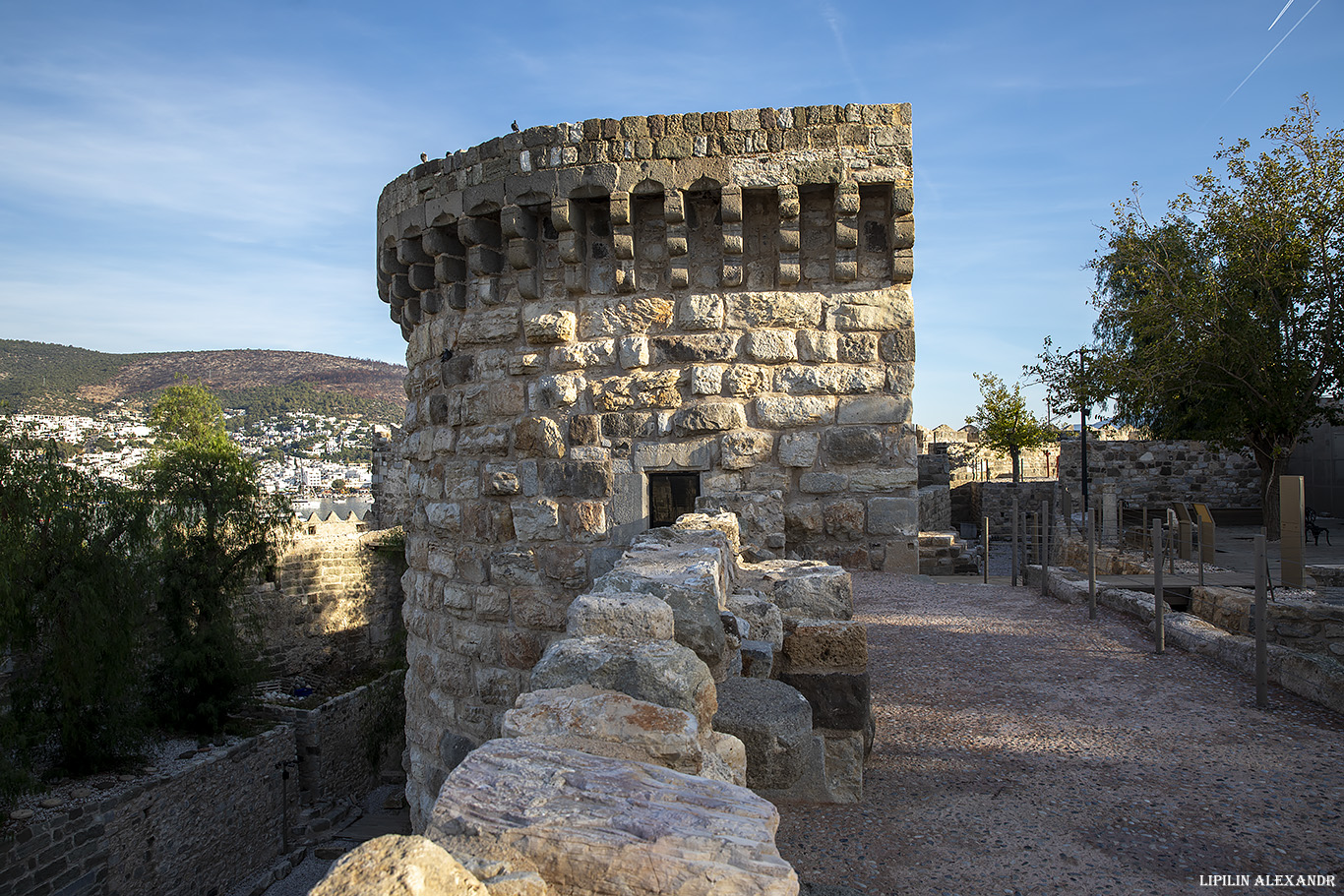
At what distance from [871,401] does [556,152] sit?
→ 272 cm

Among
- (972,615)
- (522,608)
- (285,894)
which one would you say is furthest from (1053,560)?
(285,894)

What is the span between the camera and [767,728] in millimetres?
2986

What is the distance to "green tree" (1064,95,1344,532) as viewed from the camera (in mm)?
14586

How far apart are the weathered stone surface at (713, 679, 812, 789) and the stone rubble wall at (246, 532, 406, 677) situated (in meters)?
17.1

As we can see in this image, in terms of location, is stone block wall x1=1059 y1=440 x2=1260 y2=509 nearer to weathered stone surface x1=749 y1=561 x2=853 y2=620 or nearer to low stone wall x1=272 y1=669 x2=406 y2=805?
low stone wall x1=272 y1=669 x2=406 y2=805

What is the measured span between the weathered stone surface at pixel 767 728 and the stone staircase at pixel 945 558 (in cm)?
987

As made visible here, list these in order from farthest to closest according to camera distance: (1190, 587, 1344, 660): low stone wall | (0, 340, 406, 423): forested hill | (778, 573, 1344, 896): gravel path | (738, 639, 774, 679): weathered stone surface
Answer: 1. (0, 340, 406, 423): forested hill
2. (1190, 587, 1344, 660): low stone wall
3. (738, 639, 774, 679): weathered stone surface
4. (778, 573, 1344, 896): gravel path

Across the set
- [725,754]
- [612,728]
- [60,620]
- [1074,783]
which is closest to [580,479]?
[725,754]

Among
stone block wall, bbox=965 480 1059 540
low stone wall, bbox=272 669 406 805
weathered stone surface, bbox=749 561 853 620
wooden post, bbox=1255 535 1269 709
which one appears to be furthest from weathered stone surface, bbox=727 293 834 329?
stone block wall, bbox=965 480 1059 540

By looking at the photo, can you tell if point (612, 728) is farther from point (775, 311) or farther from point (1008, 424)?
→ point (1008, 424)

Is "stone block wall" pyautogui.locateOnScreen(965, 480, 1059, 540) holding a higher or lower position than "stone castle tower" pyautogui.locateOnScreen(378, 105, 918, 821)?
lower

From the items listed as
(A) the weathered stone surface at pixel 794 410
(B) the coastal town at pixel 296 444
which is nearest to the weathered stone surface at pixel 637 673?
(A) the weathered stone surface at pixel 794 410

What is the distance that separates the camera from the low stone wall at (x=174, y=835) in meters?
10.6

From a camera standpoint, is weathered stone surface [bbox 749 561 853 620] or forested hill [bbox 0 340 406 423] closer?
weathered stone surface [bbox 749 561 853 620]
